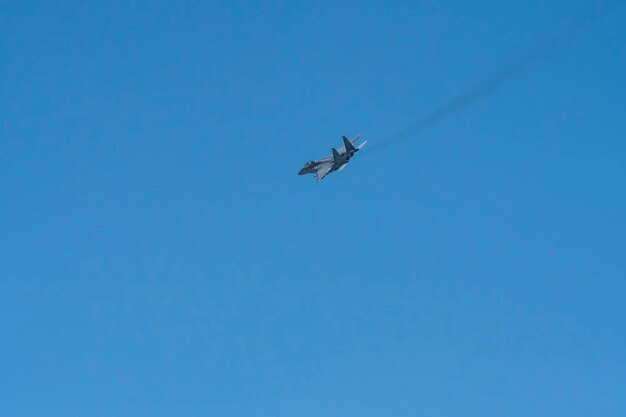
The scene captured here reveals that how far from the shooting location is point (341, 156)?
152500mm

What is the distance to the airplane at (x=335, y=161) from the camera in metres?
152

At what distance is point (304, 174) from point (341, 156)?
903 centimetres

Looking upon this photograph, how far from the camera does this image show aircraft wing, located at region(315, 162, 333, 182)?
154 metres

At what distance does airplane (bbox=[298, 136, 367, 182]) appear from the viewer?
152250 mm

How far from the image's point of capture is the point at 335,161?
15312cm

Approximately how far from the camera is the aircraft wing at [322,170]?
154 m

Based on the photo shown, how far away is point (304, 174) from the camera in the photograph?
525 feet

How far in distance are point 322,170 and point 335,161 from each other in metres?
3.30

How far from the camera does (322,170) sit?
15588 centimetres
